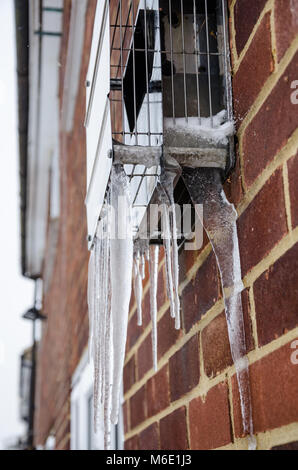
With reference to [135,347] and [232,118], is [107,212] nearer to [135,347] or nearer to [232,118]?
[232,118]

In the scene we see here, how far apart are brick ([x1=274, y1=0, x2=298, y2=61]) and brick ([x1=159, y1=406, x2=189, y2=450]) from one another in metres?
0.71

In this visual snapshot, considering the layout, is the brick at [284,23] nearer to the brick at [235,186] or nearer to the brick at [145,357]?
the brick at [235,186]

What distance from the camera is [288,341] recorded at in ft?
2.41

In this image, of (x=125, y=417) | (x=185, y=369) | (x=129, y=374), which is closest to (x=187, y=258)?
(x=185, y=369)

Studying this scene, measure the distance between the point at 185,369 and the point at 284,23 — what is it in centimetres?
68

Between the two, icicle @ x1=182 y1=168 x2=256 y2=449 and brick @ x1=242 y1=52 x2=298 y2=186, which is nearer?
brick @ x1=242 y1=52 x2=298 y2=186

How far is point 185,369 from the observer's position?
3.98 ft

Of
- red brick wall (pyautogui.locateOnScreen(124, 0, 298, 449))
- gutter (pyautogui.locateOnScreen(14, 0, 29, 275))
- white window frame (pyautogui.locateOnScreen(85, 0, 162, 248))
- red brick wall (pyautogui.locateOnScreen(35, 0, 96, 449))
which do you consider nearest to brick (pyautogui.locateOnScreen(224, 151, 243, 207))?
red brick wall (pyautogui.locateOnScreen(124, 0, 298, 449))

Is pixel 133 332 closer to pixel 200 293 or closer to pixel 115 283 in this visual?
pixel 200 293

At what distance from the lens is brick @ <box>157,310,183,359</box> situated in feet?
4.31

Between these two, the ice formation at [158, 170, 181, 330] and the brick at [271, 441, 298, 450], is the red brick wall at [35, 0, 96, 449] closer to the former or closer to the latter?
the ice formation at [158, 170, 181, 330]

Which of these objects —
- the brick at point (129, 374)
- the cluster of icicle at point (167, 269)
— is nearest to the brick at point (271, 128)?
the cluster of icicle at point (167, 269)

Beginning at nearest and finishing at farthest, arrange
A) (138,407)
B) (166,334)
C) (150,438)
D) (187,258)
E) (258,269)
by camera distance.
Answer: (258,269), (187,258), (166,334), (150,438), (138,407)

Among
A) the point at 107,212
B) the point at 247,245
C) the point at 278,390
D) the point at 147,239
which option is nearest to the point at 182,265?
the point at 147,239
